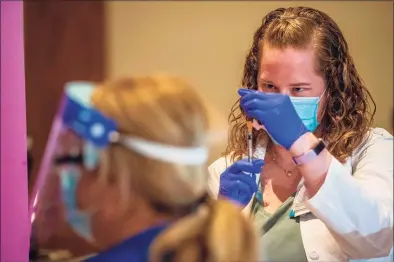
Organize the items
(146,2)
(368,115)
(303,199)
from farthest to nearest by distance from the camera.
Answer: (146,2) → (368,115) → (303,199)

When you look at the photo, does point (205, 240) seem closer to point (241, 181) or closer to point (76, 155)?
point (76, 155)

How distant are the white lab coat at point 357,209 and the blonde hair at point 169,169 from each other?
0.77ft

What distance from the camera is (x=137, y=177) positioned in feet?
2.67


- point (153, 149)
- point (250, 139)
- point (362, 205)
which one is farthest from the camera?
point (250, 139)

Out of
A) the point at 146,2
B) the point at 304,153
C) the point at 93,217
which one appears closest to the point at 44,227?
the point at 93,217

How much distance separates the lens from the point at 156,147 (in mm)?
806

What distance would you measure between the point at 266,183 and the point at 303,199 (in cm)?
15

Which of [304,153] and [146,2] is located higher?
[146,2]

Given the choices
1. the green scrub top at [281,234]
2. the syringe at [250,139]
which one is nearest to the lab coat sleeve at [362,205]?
the green scrub top at [281,234]

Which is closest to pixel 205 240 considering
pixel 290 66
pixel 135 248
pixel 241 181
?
pixel 135 248

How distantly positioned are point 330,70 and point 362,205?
327mm

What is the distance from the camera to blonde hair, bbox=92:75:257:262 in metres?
0.81

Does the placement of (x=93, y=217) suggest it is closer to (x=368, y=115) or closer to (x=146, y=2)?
(x=368, y=115)

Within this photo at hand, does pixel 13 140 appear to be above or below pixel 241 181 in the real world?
above
